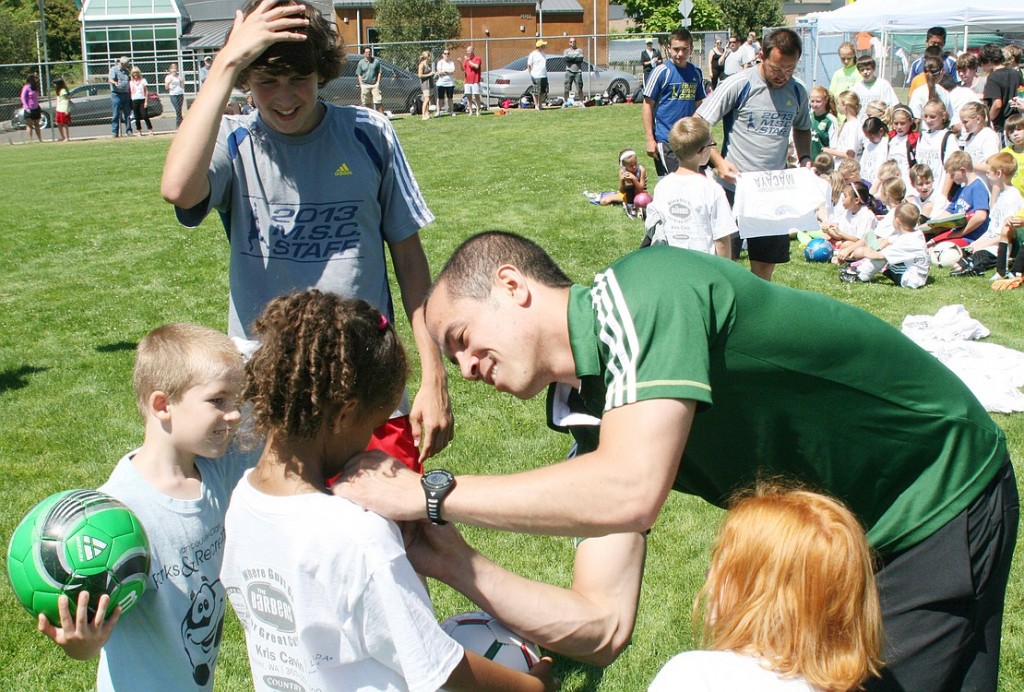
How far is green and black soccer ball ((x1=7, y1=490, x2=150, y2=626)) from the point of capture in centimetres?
261

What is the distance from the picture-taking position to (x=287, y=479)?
2201mm

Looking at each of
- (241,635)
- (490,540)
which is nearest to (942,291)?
(490,540)

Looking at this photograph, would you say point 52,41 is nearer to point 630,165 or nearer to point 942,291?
point 630,165

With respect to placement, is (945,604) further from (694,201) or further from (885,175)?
(885,175)

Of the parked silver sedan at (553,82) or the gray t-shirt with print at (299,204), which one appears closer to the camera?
the gray t-shirt with print at (299,204)

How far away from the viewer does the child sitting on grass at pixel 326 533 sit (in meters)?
2.08

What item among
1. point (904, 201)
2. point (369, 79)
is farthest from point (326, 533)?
point (369, 79)

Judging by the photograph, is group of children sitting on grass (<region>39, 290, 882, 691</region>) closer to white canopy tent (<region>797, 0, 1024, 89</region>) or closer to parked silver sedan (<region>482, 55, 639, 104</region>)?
white canopy tent (<region>797, 0, 1024, 89</region>)

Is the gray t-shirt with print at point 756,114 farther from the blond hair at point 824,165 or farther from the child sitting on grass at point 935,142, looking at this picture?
the blond hair at point 824,165

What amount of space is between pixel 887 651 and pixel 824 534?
47 centimetres

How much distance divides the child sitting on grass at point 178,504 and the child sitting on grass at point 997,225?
9.80m

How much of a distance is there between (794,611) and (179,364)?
6.05 ft

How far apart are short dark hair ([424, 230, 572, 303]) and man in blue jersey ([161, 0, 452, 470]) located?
0.94 meters

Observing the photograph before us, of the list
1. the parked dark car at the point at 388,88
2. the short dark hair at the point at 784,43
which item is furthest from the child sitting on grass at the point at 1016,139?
the parked dark car at the point at 388,88
